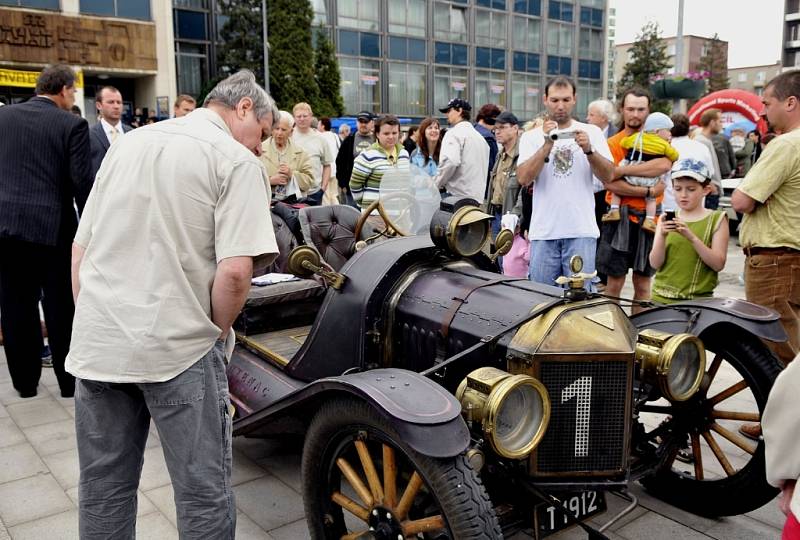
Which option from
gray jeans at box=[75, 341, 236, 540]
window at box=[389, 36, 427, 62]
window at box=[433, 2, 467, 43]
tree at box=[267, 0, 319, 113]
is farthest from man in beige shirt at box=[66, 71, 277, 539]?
window at box=[433, 2, 467, 43]

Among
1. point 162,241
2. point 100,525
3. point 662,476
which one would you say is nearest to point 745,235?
point 662,476

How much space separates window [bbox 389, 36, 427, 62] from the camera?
3428cm

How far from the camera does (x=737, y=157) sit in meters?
12.3

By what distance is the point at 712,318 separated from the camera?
2.85 meters

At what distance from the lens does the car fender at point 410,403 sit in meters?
1.98

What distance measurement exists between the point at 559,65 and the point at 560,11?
124 inches

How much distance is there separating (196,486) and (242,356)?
161 centimetres

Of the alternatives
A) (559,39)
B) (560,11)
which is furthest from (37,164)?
(560,11)

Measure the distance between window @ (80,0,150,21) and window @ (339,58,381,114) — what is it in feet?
35.1

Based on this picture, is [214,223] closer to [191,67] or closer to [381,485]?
[381,485]

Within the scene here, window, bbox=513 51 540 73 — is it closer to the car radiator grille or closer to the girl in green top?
the girl in green top

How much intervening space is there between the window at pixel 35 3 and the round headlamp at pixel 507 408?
25.0m

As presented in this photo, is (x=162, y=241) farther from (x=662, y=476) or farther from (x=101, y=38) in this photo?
(x=101, y=38)

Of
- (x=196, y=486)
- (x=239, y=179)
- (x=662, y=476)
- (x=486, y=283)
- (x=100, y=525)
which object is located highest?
(x=239, y=179)
